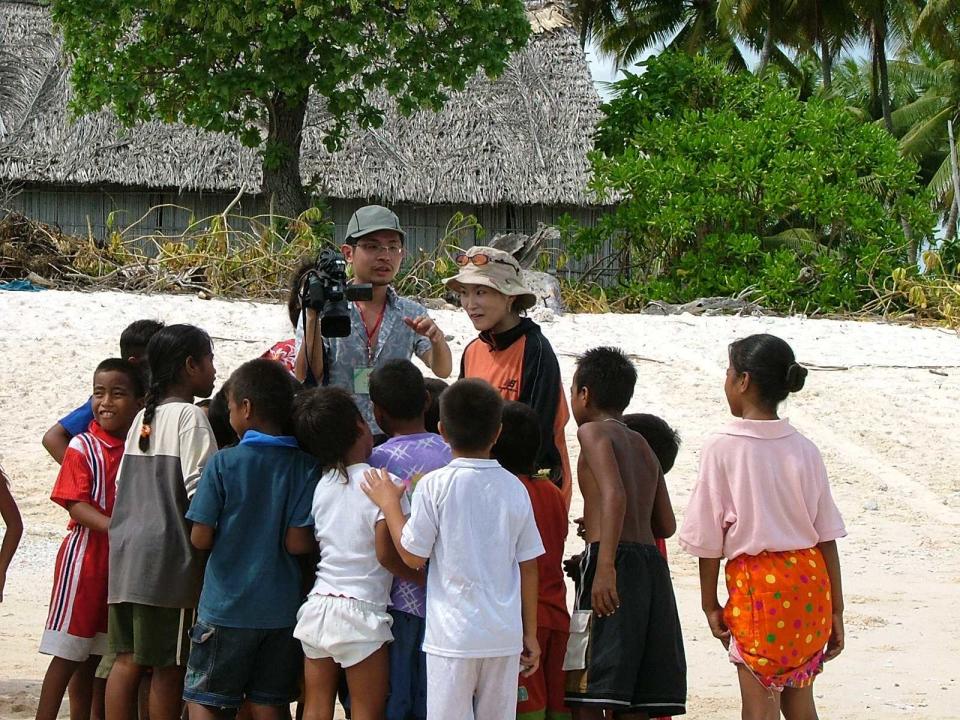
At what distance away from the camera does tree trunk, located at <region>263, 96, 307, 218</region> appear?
13945 mm

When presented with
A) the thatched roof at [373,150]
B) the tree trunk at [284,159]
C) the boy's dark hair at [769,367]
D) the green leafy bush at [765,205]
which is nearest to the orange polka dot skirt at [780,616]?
the boy's dark hair at [769,367]

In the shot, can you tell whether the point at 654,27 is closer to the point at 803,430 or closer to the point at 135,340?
the point at 803,430

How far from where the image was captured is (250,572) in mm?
3564

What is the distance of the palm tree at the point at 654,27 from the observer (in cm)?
2780

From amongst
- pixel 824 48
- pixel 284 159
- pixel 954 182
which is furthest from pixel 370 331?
pixel 824 48

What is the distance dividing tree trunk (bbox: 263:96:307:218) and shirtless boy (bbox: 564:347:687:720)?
34.4ft

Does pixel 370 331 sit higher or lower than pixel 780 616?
higher

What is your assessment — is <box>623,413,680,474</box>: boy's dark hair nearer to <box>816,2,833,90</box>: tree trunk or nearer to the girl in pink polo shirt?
the girl in pink polo shirt

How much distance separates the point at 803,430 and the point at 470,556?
7.11m

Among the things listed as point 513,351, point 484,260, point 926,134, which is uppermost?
point 926,134

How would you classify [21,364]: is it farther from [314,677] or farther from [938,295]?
[938,295]

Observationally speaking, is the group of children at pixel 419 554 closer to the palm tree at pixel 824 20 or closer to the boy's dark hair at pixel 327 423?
the boy's dark hair at pixel 327 423

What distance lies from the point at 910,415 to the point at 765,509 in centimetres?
714

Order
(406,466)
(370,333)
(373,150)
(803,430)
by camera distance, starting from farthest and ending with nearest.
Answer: (373,150), (803,430), (370,333), (406,466)
